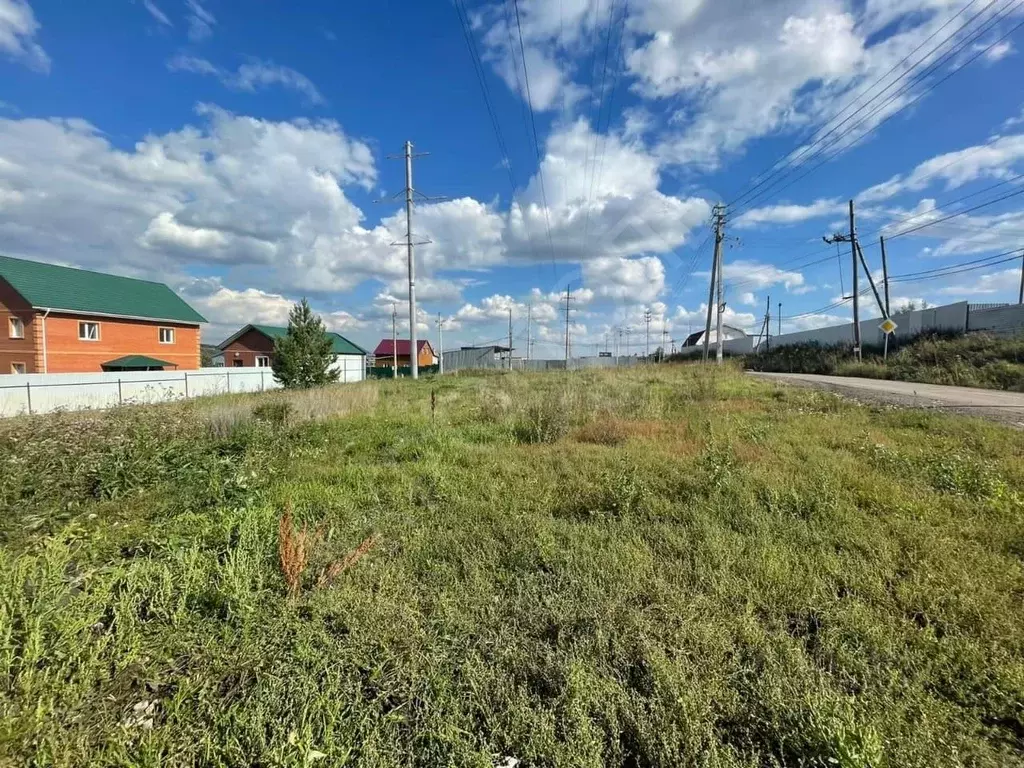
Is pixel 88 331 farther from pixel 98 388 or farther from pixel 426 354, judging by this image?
pixel 426 354

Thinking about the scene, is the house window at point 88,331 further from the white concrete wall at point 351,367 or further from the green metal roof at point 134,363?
the white concrete wall at point 351,367

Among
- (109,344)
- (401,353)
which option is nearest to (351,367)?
(109,344)

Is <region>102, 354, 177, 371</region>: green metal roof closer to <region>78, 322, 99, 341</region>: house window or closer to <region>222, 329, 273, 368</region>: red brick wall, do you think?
<region>78, 322, 99, 341</region>: house window

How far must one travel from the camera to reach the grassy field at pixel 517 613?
181 cm

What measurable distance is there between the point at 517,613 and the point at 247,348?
4463cm

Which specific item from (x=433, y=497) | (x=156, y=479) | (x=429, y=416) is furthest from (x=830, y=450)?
(x=156, y=479)

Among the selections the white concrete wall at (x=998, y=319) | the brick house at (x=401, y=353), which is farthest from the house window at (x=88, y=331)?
the white concrete wall at (x=998, y=319)

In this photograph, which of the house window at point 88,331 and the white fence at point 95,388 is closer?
the white fence at point 95,388

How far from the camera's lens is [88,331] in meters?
24.4

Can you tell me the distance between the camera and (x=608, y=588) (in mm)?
2852

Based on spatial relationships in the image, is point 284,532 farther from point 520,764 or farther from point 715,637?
point 715,637

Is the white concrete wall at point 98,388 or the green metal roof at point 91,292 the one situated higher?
the green metal roof at point 91,292

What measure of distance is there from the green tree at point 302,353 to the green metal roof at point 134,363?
12.5 meters

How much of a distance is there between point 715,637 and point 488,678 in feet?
4.02
